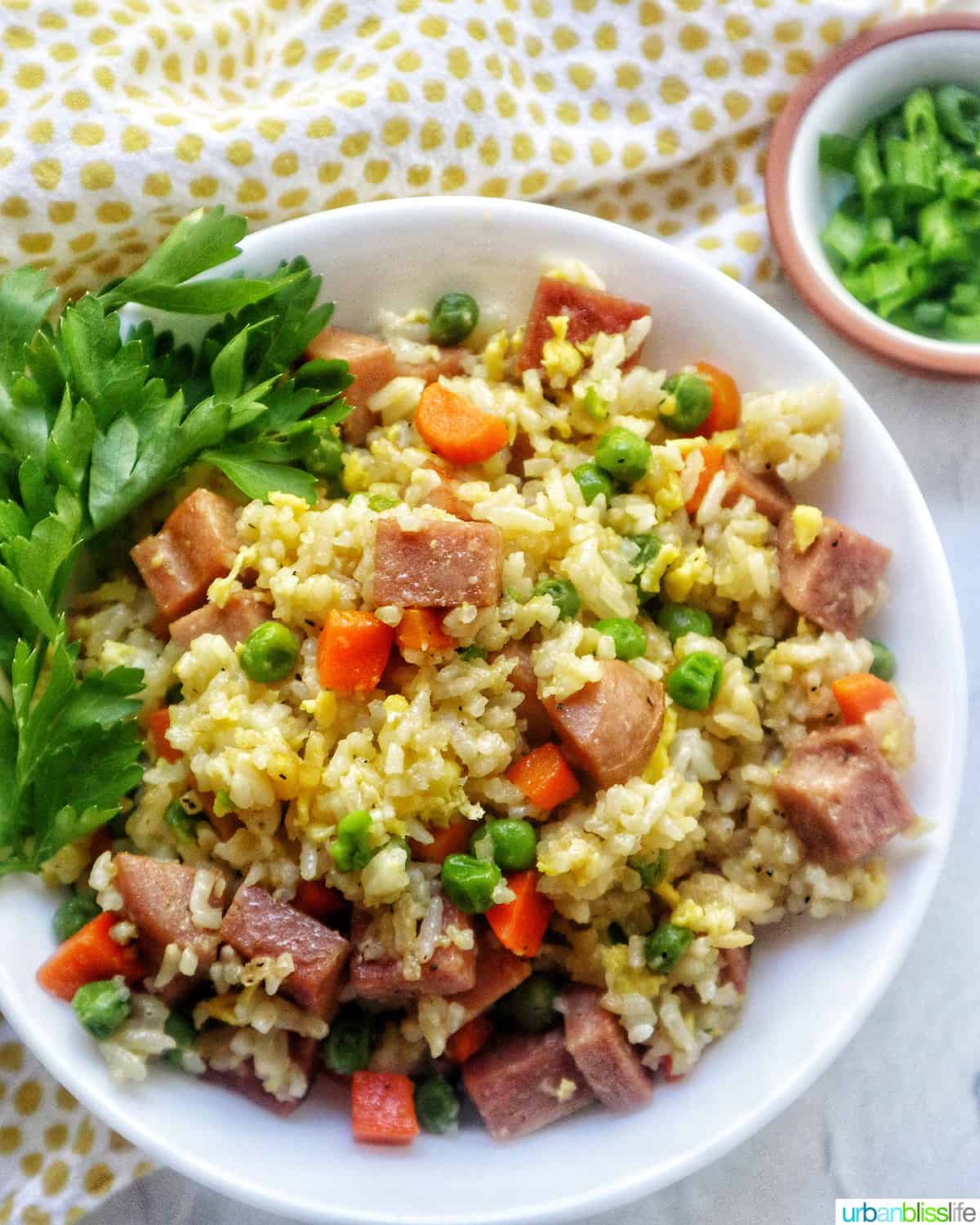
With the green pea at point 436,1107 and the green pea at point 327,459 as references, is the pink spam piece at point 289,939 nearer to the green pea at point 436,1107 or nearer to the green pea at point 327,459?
the green pea at point 436,1107

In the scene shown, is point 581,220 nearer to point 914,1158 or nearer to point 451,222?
point 451,222

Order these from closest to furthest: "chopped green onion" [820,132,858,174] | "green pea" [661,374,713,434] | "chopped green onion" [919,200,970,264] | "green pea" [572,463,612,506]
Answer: "green pea" [572,463,612,506], "green pea" [661,374,713,434], "chopped green onion" [919,200,970,264], "chopped green onion" [820,132,858,174]

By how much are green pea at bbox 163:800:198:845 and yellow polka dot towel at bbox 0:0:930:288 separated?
171cm

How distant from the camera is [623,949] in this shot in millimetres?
2756

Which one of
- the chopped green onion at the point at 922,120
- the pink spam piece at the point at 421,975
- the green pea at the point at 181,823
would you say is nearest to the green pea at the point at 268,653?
the green pea at the point at 181,823

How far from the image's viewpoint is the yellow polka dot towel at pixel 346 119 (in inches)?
132

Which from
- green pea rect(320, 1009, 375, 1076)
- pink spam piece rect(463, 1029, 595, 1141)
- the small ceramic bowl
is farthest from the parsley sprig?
the small ceramic bowl

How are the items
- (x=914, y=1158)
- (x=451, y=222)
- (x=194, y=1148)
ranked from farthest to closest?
(x=914, y=1158) → (x=451, y=222) → (x=194, y=1148)

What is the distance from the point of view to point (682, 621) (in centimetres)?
301

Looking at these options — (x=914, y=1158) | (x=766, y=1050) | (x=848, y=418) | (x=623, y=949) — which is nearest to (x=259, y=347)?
(x=848, y=418)

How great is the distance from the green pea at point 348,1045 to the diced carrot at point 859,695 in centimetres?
137

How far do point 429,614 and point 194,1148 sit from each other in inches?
50.5

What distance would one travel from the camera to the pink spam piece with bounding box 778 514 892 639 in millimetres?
2906

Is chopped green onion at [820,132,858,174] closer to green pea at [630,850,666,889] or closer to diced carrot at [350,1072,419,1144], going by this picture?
green pea at [630,850,666,889]
